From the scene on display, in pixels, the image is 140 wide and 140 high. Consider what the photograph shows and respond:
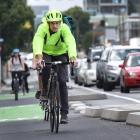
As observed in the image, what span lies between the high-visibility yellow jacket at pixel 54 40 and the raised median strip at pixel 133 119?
1.53 meters

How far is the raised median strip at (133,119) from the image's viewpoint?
13.2 metres

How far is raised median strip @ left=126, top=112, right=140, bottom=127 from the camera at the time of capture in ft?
43.3

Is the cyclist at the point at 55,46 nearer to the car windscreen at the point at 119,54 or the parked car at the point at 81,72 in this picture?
the car windscreen at the point at 119,54

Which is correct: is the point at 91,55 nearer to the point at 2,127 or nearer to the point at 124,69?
the point at 124,69

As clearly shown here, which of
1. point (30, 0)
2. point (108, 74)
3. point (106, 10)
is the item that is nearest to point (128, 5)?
point (106, 10)

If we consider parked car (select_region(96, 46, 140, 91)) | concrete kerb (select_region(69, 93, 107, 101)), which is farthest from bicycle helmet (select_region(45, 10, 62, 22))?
parked car (select_region(96, 46, 140, 91))

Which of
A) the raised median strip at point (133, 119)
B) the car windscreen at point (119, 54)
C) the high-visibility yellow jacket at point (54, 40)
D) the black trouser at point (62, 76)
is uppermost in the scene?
the high-visibility yellow jacket at point (54, 40)

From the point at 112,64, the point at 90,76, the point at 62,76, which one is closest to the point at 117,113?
the point at 62,76

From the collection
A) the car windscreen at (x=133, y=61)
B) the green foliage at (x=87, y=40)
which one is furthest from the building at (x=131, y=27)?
the car windscreen at (x=133, y=61)

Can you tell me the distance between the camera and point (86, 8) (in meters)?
194

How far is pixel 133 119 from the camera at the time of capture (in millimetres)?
13383

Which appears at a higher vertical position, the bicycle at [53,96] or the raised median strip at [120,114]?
the bicycle at [53,96]

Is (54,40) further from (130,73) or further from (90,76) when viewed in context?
(90,76)

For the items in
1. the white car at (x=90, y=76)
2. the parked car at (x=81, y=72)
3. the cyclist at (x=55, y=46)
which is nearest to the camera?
the cyclist at (x=55, y=46)
